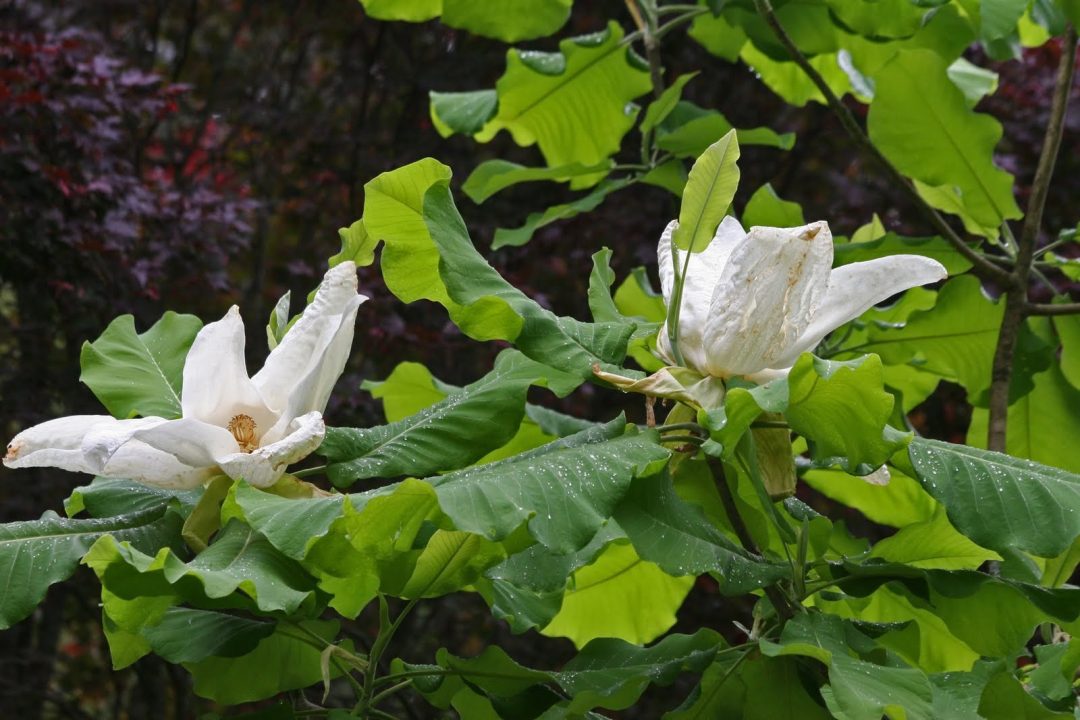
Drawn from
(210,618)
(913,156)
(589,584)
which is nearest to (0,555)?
(210,618)

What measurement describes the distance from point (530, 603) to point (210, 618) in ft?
0.91

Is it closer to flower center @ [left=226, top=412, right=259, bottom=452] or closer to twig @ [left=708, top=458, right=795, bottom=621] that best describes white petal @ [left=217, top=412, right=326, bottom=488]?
flower center @ [left=226, top=412, right=259, bottom=452]

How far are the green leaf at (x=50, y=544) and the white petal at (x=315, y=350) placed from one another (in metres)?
0.11

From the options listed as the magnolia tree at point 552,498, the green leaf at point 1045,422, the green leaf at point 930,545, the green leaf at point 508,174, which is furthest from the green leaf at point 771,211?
the green leaf at point 930,545

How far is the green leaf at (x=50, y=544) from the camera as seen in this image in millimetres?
866

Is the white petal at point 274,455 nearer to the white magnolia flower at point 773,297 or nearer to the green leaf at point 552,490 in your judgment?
the green leaf at point 552,490

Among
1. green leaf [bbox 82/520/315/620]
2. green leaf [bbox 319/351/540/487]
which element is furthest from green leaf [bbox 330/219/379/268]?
green leaf [bbox 82/520/315/620]

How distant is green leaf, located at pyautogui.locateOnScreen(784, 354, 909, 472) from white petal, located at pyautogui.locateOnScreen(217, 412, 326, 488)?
319 mm

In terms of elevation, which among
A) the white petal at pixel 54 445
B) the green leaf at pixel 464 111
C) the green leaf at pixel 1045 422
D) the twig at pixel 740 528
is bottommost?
the green leaf at pixel 1045 422

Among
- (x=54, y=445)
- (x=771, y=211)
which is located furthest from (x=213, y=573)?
(x=771, y=211)

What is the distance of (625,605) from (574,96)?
2.70 feet

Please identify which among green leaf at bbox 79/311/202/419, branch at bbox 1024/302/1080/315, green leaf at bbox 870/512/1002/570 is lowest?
branch at bbox 1024/302/1080/315

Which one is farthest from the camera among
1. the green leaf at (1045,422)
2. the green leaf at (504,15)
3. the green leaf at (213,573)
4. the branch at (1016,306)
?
the green leaf at (504,15)

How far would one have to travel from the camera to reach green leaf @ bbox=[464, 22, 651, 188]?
6.04 ft
